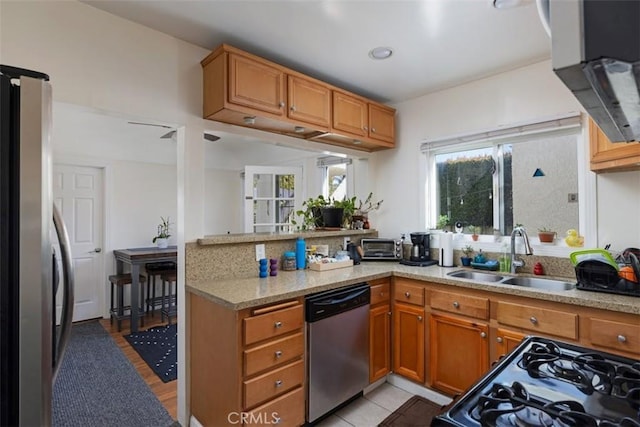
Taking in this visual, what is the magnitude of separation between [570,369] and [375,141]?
8.17 feet

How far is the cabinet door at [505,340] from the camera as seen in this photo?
211cm

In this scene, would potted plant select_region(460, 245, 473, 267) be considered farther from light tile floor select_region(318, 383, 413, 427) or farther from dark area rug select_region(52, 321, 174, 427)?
dark area rug select_region(52, 321, 174, 427)

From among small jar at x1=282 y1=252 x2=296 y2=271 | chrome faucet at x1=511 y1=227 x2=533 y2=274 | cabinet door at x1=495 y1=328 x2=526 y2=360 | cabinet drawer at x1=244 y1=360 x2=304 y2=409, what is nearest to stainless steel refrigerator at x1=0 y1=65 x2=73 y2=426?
cabinet drawer at x1=244 y1=360 x2=304 y2=409

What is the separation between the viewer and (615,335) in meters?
1.78

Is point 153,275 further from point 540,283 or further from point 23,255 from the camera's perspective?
point 540,283

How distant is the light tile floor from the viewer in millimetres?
2242

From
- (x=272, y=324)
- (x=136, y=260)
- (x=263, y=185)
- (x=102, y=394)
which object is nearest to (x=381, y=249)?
(x=272, y=324)

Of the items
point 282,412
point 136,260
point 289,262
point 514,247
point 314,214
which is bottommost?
point 282,412

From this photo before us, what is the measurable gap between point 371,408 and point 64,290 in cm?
214

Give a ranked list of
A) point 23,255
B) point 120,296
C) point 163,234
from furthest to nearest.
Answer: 1. point 163,234
2. point 120,296
3. point 23,255

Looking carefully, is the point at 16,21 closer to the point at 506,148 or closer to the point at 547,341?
the point at 547,341

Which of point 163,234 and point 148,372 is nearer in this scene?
point 148,372

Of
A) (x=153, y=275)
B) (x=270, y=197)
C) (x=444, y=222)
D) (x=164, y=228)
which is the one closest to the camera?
(x=444, y=222)

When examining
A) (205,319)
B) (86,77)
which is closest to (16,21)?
(86,77)
